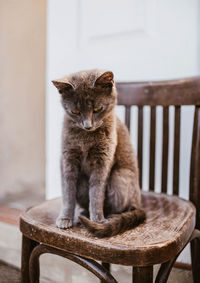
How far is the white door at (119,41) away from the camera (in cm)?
115

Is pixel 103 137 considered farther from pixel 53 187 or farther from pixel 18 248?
pixel 18 248

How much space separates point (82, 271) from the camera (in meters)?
1.23

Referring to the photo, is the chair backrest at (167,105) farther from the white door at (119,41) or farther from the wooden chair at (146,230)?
the white door at (119,41)

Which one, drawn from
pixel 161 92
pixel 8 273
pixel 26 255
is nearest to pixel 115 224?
pixel 26 255

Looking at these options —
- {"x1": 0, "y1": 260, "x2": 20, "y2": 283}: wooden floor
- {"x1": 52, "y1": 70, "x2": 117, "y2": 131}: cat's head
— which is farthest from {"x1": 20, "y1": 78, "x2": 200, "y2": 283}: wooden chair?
{"x1": 0, "y1": 260, "x2": 20, "y2": 283}: wooden floor

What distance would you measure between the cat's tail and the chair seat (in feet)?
0.05

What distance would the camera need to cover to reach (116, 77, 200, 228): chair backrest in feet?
3.21

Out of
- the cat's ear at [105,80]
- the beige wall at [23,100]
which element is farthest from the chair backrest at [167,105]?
the beige wall at [23,100]

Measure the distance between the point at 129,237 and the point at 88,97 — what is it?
0.37 metres

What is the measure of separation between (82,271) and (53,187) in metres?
0.45

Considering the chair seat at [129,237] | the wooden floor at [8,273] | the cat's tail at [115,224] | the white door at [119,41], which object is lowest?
the wooden floor at [8,273]

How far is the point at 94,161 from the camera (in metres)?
0.79

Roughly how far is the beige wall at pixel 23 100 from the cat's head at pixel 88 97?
1.89m

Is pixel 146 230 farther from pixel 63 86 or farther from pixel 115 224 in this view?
pixel 63 86
